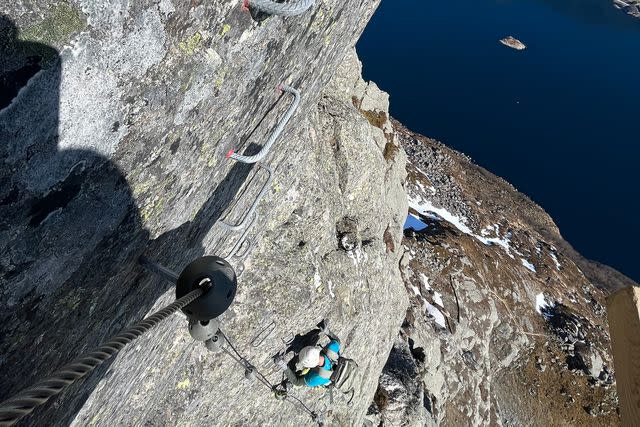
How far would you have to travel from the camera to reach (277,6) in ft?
13.8

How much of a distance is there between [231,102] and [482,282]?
135 feet

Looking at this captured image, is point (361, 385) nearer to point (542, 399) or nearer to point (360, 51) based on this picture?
point (542, 399)

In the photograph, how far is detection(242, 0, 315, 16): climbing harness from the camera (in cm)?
417

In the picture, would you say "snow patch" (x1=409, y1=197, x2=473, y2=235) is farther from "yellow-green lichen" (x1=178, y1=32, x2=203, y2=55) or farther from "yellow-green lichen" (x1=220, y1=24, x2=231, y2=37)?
"yellow-green lichen" (x1=178, y1=32, x2=203, y2=55)

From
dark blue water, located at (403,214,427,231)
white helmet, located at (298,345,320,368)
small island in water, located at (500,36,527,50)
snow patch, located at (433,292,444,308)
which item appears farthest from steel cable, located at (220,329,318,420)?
small island in water, located at (500,36,527,50)

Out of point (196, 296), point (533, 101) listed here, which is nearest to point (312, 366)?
point (196, 296)

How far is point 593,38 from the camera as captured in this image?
114m

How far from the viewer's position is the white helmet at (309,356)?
12203 millimetres

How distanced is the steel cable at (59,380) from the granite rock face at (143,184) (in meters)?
1.25

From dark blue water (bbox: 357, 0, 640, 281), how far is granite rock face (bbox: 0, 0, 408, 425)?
79.6 metres

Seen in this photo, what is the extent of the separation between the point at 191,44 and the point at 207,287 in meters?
2.18

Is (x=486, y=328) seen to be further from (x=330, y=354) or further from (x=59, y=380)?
(x=59, y=380)

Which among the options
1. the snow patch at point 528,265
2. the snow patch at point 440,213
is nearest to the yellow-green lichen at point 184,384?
the snow patch at point 440,213

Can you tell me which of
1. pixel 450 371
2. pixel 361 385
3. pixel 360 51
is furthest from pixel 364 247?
pixel 360 51
